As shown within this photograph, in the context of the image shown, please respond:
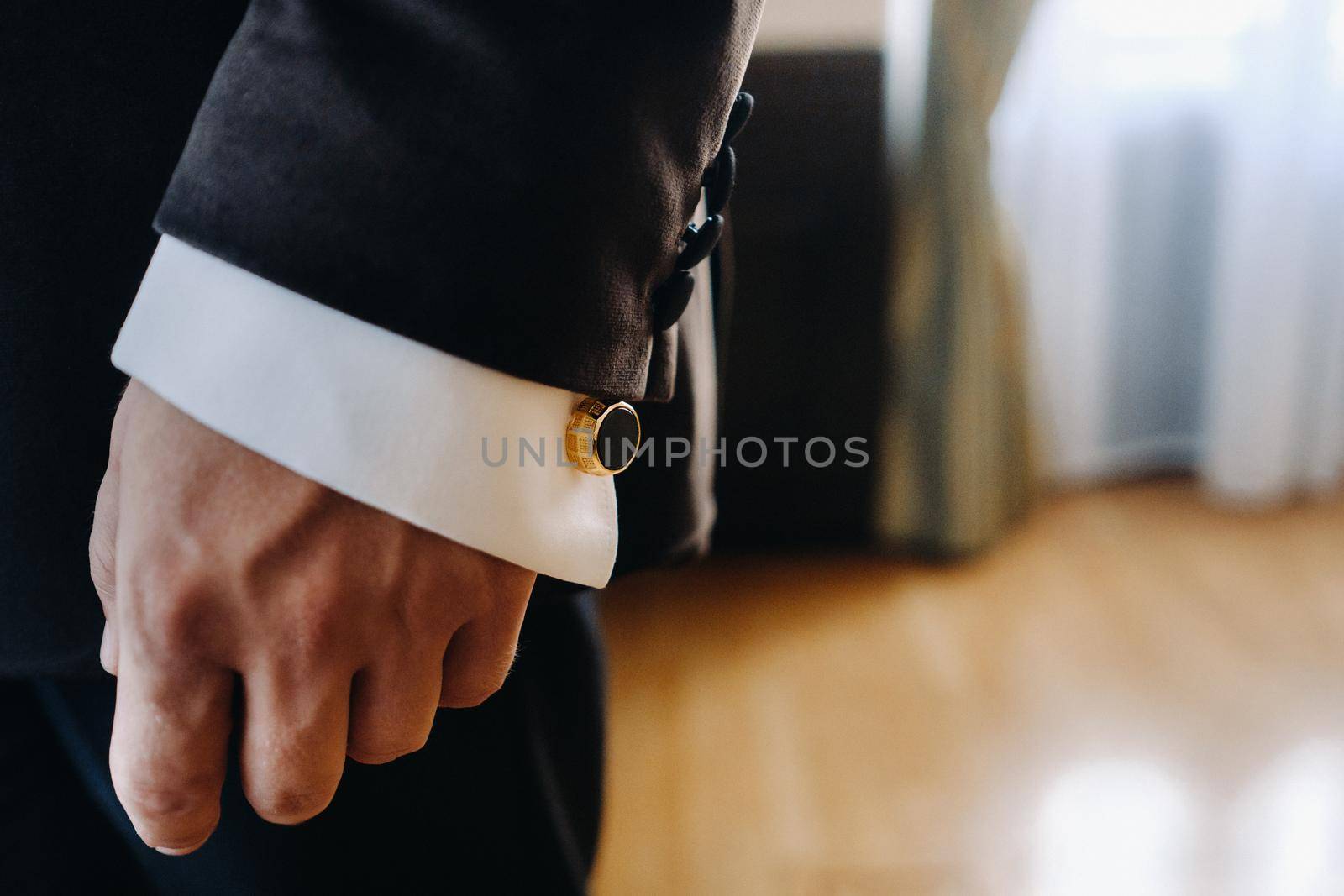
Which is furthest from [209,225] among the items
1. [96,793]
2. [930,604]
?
[930,604]

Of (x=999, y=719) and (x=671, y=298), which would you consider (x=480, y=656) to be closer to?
(x=671, y=298)

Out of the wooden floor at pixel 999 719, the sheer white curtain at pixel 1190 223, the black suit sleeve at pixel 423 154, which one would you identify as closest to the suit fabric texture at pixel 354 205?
the black suit sleeve at pixel 423 154

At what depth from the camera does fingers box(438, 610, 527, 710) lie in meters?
0.33

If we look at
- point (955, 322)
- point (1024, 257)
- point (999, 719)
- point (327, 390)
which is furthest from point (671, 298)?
point (1024, 257)

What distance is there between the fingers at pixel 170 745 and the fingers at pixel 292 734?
0.01m

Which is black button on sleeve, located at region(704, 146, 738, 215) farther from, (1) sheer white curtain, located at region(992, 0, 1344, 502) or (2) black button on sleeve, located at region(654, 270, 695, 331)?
(1) sheer white curtain, located at region(992, 0, 1344, 502)

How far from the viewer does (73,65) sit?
344 mm

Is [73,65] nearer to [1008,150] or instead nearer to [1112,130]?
[1008,150]

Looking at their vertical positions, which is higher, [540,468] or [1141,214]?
[540,468]

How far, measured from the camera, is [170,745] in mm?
305

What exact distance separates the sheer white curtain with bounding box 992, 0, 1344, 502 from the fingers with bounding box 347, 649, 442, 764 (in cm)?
148

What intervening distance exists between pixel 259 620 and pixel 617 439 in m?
0.13

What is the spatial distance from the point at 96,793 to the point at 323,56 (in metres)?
0.43

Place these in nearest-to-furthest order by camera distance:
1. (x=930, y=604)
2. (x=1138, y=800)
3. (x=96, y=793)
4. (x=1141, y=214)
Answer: (x=96, y=793), (x=1138, y=800), (x=930, y=604), (x=1141, y=214)
